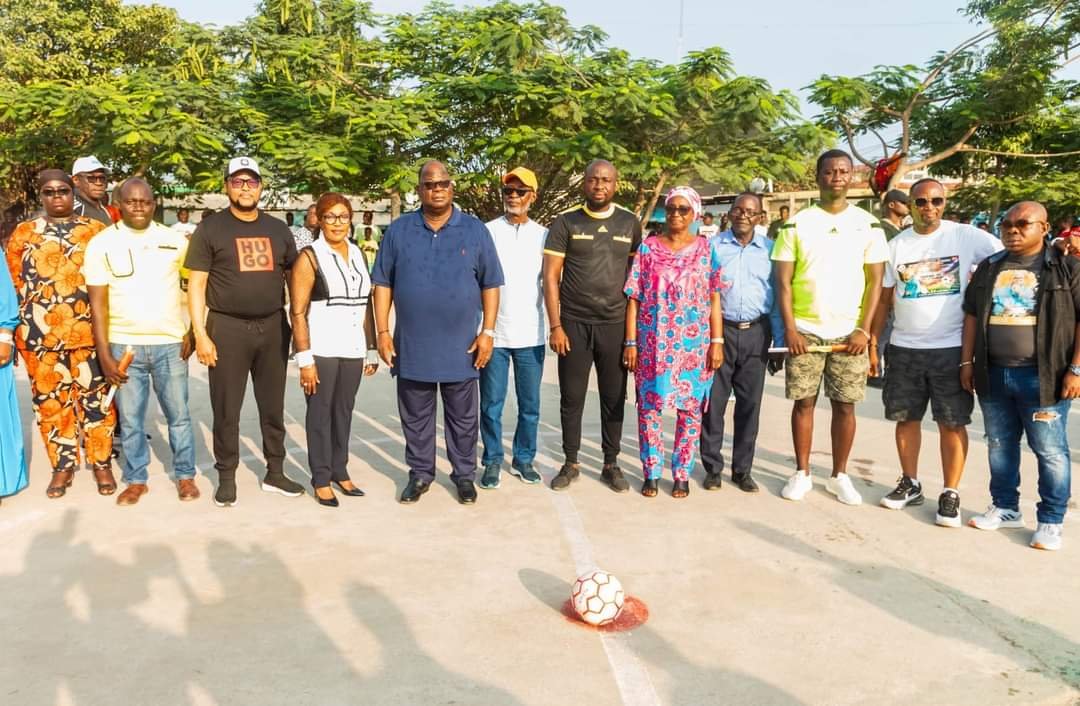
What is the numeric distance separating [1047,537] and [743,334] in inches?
75.9

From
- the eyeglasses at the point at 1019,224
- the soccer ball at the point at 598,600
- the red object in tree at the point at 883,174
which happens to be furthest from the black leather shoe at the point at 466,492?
the red object in tree at the point at 883,174

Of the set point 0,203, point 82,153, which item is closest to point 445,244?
point 82,153

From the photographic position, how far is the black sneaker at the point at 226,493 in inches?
188

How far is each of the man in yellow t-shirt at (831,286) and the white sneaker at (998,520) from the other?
654mm

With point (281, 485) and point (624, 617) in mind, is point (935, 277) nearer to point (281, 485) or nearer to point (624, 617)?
point (624, 617)

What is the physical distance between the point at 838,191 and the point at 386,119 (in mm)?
10693

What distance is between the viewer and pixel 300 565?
3.88m

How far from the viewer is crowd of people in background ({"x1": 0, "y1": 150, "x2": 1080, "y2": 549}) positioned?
457cm

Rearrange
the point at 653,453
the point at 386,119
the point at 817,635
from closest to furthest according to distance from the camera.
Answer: the point at 817,635
the point at 653,453
the point at 386,119

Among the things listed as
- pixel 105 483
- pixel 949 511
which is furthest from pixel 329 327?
pixel 949 511

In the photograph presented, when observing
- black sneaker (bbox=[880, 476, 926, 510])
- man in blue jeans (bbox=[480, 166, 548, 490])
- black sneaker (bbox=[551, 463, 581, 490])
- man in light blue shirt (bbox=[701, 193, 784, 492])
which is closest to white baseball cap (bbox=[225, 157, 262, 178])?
man in blue jeans (bbox=[480, 166, 548, 490])

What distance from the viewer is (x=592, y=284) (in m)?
4.93

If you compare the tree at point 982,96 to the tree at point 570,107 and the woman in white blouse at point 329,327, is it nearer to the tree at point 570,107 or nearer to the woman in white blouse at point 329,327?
the tree at point 570,107

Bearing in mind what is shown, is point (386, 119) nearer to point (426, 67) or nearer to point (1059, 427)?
point (426, 67)
